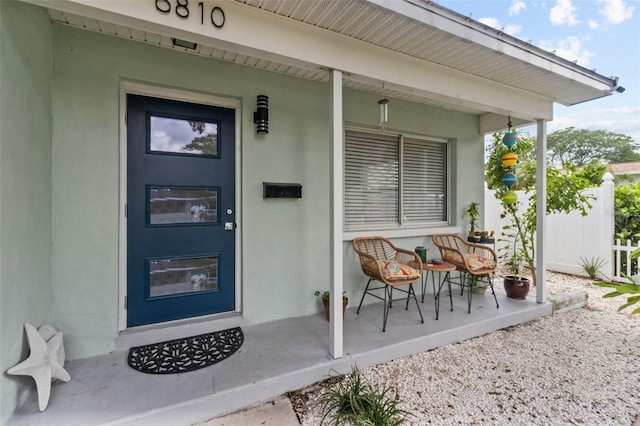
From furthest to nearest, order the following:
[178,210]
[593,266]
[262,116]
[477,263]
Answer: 1. [593,266]
2. [477,263]
3. [262,116]
4. [178,210]

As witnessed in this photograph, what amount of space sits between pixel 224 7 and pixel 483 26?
2115 mm

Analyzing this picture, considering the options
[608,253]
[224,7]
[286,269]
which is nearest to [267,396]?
[286,269]

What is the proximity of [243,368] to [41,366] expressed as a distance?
48.3 inches

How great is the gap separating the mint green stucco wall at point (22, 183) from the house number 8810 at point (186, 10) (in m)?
0.80

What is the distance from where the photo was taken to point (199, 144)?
2834 millimetres

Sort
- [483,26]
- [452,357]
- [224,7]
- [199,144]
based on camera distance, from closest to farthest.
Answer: [224,7] < [483,26] < [452,357] < [199,144]

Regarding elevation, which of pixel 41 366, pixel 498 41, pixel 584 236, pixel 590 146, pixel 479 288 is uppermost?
pixel 590 146

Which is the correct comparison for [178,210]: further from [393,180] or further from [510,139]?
[510,139]

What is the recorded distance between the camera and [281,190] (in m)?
3.02

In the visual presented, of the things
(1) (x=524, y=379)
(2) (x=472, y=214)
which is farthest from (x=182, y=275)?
(2) (x=472, y=214)

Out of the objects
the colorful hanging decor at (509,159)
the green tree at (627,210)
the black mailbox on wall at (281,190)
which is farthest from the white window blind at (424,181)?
the green tree at (627,210)

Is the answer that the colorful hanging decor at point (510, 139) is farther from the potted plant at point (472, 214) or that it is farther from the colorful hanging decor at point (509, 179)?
the potted plant at point (472, 214)

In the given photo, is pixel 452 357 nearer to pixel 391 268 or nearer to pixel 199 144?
pixel 391 268

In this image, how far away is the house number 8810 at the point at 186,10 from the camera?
1743mm
